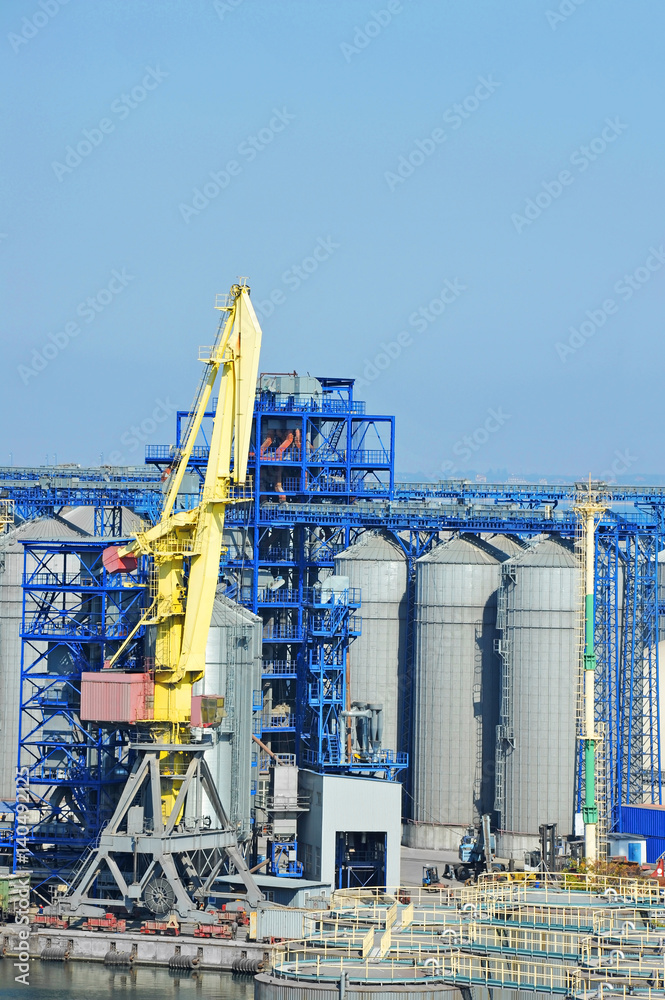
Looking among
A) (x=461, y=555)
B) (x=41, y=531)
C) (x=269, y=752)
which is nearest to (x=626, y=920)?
(x=269, y=752)

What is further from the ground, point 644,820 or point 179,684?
point 179,684

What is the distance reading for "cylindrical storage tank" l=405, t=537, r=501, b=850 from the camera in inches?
3558

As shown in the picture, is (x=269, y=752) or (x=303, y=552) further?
(x=303, y=552)

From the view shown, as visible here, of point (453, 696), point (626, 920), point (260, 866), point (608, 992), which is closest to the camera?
point (608, 992)

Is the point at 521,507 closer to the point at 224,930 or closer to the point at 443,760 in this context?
the point at 443,760

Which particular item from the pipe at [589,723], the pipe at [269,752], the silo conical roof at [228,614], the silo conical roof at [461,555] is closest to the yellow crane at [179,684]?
the silo conical roof at [228,614]

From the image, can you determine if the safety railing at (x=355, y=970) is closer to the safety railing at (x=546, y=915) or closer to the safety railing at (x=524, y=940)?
the safety railing at (x=524, y=940)

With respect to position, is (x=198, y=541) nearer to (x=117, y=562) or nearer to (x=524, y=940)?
(x=117, y=562)

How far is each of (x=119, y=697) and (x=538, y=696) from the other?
858 inches

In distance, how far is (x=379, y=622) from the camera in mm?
94500

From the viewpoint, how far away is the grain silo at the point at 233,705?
77062mm

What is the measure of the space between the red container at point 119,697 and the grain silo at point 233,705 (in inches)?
155

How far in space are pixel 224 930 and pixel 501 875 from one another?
12.3 metres

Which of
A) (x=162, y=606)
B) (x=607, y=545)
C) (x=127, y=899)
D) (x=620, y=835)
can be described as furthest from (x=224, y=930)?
(x=607, y=545)
